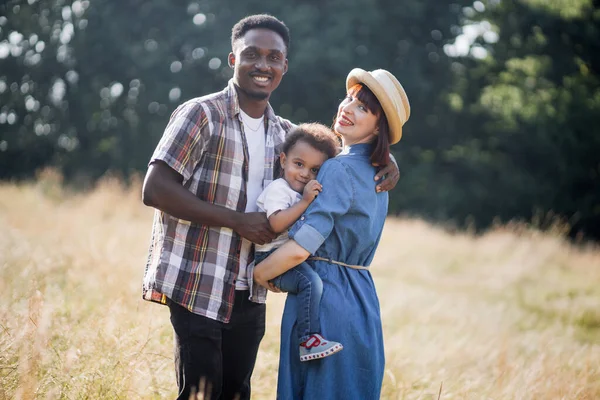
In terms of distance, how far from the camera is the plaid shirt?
8.84ft

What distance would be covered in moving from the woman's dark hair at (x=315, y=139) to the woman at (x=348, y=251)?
0.08 meters

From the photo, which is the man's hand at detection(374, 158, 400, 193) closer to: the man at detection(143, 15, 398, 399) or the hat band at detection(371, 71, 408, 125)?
the man at detection(143, 15, 398, 399)

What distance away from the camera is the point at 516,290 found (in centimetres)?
986

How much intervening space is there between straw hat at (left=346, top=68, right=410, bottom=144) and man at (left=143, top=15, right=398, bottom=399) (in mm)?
232

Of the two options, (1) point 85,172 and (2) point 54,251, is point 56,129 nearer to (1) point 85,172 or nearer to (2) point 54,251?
(1) point 85,172

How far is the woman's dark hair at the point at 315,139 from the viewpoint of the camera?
2.82 meters

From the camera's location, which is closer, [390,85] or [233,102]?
[390,85]

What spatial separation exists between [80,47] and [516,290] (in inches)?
603

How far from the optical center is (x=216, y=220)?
265cm

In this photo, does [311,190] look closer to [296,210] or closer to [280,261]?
[296,210]

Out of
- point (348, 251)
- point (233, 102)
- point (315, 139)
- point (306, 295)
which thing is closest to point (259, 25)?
point (233, 102)

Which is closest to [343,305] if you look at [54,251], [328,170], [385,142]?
[328,170]

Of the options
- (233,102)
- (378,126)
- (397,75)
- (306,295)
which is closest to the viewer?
(306,295)

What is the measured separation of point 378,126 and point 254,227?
775 mm
